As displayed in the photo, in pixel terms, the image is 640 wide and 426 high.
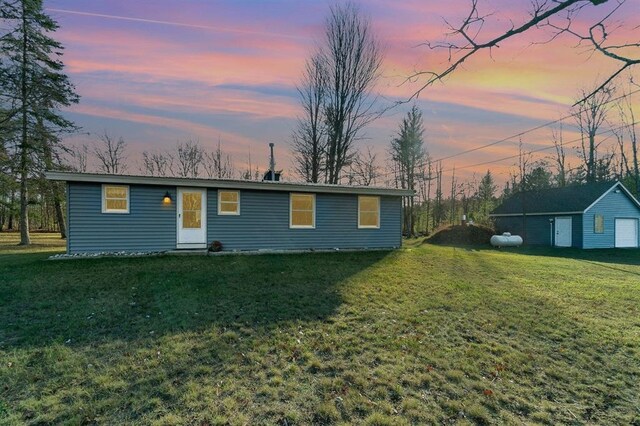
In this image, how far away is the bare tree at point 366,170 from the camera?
2662 cm

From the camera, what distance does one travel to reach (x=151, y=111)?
16562 millimetres

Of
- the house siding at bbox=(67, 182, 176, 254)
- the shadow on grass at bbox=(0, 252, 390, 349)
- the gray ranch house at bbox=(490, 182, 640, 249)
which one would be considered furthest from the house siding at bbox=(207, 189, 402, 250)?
the gray ranch house at bbox=(490, 182, 640, 249)

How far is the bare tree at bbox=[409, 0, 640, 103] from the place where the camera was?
2766 millimetres

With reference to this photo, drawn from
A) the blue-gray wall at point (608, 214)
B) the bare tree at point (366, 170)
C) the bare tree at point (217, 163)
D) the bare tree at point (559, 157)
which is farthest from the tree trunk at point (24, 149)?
the bare tree at point (559, 157)

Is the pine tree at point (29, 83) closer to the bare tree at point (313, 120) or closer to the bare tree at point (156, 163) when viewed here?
the bare tree at point (156, 163)

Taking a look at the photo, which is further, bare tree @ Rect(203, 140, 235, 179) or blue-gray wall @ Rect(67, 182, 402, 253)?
bare tree @ Rect(203, 140, 235, 179)

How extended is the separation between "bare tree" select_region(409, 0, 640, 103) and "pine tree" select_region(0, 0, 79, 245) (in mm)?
18770

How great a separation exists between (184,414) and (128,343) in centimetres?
185

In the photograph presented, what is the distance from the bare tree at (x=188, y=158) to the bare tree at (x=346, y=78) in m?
13.8

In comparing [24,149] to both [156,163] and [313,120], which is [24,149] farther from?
[313,120]

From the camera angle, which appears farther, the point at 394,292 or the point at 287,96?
the point at 287,96

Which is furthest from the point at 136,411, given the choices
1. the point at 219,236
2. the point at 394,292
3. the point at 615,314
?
the point at 219,236

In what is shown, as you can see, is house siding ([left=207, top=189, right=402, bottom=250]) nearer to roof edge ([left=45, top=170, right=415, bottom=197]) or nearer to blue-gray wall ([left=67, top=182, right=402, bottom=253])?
blue-gray wall ([left=67, top=182, right=402, bottom=253])

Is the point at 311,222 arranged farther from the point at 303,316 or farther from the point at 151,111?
the point at 151,111
